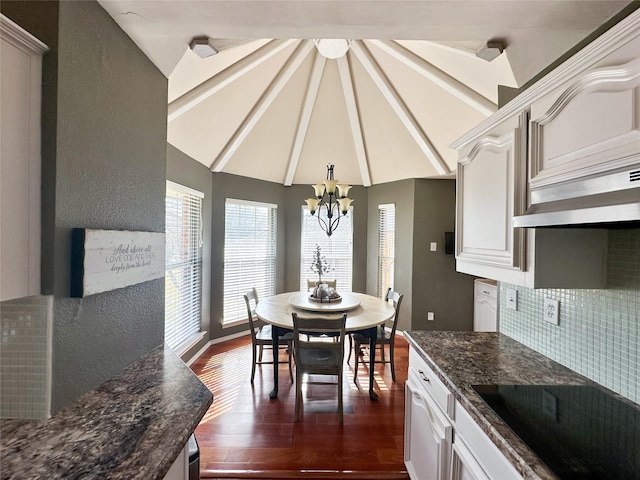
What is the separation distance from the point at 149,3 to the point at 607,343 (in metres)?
2.29

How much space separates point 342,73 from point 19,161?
2980 millimetres

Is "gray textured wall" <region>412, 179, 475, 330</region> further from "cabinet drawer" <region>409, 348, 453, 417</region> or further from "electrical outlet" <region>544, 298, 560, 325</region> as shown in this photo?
"electrical outlet" <region>544, 298, 560, 325</region>

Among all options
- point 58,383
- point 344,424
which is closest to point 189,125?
point 58,383

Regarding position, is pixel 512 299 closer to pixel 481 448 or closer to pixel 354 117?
pixel 481 448

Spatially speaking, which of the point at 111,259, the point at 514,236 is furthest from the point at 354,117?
the point at 111,259

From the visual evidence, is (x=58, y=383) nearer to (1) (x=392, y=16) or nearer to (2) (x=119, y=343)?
(2) (x=119, y=343)

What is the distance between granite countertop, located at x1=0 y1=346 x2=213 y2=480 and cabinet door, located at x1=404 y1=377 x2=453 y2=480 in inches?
40.9

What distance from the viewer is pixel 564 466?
846 mm

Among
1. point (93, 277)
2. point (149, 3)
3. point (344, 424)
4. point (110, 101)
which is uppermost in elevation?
point (149, 3)

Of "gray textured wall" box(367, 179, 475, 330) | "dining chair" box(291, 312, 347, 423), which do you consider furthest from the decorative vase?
"gray textured wall" box(367, 179, 475, 330)

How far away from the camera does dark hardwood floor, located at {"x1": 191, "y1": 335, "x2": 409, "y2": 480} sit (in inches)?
78.1

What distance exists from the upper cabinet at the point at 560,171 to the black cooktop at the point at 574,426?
0.44 m

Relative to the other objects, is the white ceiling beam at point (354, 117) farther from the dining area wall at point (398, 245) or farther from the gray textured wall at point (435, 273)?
the gray textured wall at point (435, 273)

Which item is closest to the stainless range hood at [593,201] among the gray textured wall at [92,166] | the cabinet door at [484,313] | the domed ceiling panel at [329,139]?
the gray textured wall at [92,166]
